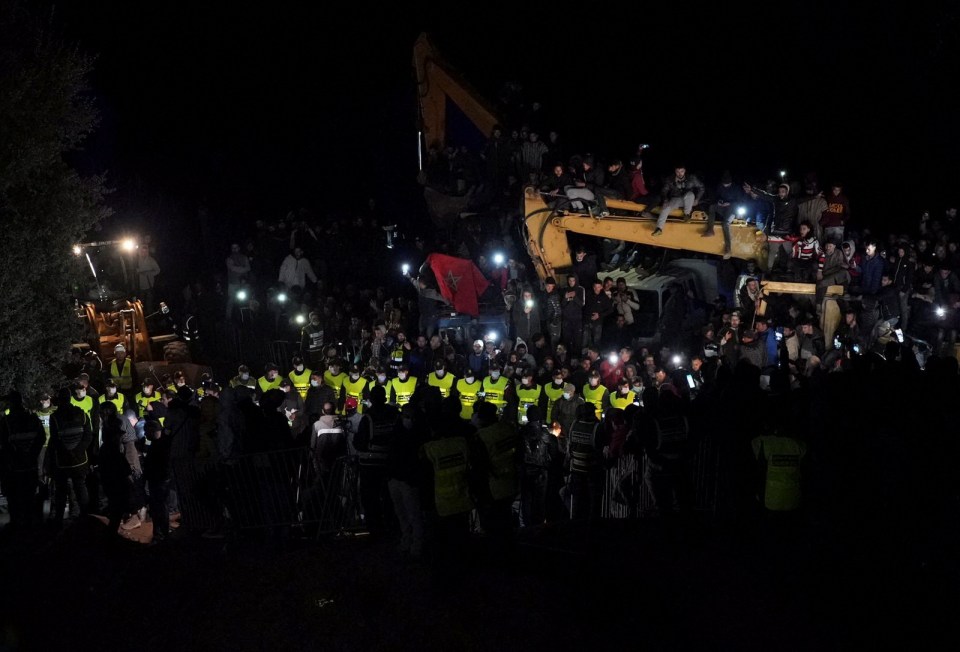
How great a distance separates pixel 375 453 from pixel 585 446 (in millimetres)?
2277

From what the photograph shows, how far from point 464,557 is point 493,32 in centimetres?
2186

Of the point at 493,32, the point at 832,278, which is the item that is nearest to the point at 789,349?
the point at 832,278

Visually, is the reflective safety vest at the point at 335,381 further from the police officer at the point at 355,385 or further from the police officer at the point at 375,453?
the police officer at the point at 375,453

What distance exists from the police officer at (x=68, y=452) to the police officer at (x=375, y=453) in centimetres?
476

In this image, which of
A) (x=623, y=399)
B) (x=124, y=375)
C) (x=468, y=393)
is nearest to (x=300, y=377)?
(x=468, y=393)

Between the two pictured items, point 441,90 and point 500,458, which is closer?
point 500,458

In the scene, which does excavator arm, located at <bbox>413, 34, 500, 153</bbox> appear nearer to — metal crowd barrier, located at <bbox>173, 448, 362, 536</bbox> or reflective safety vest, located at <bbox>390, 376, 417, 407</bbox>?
reflective safety vest, located at <bbox>390, 376, 417, 407</bbox>

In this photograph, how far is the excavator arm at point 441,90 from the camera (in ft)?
70.1

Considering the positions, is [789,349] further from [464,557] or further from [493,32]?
[493,32]

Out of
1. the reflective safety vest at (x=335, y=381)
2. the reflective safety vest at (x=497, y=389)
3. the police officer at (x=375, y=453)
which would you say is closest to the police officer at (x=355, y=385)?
the reflective safety vest at (x=335, y=381)

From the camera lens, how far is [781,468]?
29.9ft

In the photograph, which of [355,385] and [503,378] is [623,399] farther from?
[355,385]

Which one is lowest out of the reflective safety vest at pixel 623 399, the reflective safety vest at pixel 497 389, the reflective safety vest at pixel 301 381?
the reflective safety vest at pixel 623 399

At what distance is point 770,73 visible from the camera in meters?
24.3
